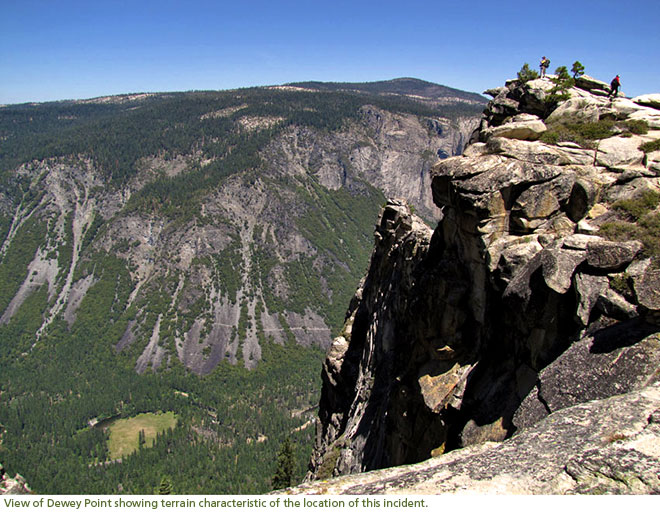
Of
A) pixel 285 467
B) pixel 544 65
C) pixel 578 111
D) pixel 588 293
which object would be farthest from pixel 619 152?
pixel 285 467

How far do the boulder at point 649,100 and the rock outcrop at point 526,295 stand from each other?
11.3 feet

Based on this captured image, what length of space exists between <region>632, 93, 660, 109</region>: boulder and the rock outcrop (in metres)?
3.45

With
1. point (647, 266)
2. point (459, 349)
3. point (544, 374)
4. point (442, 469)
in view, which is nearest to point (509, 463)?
point (442, 469)

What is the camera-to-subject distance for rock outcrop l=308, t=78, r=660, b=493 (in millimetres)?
14961

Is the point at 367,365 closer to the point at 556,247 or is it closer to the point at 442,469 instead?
the point at 556,247

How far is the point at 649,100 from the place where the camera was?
115ft

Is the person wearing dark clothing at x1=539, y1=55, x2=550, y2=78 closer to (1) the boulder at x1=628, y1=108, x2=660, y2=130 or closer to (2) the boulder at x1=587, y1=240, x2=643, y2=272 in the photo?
(1) the boulder at x1=628, y1=108, x2=660, y2=130

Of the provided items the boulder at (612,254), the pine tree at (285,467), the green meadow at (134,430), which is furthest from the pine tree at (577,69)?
the green meadow at (134,430)

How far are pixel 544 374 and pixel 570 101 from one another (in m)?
26.1

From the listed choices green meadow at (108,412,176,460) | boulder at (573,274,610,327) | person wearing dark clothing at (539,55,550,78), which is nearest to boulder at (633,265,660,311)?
boulder at (573,274,610,327)

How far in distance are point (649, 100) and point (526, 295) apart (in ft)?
89.1

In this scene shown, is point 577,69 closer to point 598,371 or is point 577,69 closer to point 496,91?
point 496,91

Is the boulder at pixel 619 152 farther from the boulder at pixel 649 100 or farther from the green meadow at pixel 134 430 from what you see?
the green meadow at pixel 134 430

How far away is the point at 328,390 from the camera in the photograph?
→ 55.3 m
